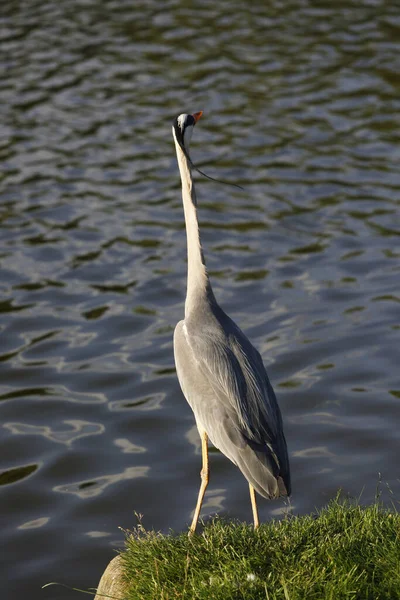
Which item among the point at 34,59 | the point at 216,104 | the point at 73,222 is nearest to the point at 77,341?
the point at 73,222

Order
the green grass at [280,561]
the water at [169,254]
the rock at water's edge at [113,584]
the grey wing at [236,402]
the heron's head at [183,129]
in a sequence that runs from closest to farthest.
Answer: the green grass at [280,561]
the rock at water's edge at [113,584]
the grey wing at [236,402]
the heron's head at [183,129]
the water at [169,254]

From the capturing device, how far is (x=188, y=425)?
9.62 m

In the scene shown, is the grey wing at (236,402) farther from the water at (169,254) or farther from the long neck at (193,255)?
the water at (169,254)

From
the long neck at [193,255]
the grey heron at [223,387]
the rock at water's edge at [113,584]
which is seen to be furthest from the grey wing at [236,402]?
the rock at water's edge at [113,584]

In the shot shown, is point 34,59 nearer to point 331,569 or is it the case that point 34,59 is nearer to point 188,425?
point 188,425

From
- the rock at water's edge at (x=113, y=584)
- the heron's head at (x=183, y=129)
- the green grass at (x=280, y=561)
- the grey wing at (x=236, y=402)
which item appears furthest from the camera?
the heron's head at (x=183, y=129)

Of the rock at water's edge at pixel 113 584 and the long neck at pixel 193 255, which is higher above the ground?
the long neck at pixel 193 255

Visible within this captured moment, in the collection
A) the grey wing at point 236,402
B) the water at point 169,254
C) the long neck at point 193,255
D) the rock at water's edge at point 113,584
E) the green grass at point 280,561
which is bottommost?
the water at point 169,254

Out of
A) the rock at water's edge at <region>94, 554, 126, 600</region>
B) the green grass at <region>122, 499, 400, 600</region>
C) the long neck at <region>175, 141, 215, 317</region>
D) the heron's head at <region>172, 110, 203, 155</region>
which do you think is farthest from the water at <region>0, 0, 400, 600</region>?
the heron's head at <region>172, 110, 203, 155</region>

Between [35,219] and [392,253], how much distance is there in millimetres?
5068

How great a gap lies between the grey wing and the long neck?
206mm

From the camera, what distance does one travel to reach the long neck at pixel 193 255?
6.87 meters

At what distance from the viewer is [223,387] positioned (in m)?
6.50

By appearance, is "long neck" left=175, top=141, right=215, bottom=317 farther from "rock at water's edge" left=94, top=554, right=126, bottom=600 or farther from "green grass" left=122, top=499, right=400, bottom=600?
"rock at water's edge" left=94, top=554, right=126, bottom=600
